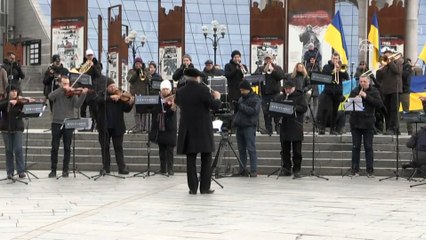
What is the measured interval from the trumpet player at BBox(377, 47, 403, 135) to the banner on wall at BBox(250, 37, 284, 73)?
623 cm

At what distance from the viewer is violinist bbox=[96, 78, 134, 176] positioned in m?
15.9

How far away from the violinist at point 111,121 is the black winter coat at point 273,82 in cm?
380

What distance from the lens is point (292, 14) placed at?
23.5 m

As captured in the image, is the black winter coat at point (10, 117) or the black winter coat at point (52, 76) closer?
the black winter coat at point (10, 117)

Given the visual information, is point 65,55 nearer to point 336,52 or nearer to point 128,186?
point 336,52

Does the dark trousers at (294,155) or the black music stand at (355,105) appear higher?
the black music stand at (355,105)

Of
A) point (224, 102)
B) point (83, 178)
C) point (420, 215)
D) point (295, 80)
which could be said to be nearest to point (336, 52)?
point (295, 80)

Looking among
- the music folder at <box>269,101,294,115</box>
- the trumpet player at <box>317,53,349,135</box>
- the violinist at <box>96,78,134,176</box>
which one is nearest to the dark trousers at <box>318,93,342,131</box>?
the trumpet player at <box>317,53,349,135</box>

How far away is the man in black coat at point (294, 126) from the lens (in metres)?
15.2

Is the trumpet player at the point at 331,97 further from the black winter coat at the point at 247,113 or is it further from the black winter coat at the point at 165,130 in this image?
the black winter coat at the point at 165,130

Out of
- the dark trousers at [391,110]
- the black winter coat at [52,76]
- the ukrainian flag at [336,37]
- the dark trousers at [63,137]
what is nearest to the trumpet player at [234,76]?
the ukrainian flag at [336,37]

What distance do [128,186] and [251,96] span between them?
3384 millimetres

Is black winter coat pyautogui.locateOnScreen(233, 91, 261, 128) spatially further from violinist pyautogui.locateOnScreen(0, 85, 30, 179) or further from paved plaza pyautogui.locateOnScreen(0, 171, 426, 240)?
violinist pyautogui.locateOnScreen(0, 85, 30, 179)

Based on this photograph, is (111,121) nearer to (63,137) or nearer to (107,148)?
(107,148)
